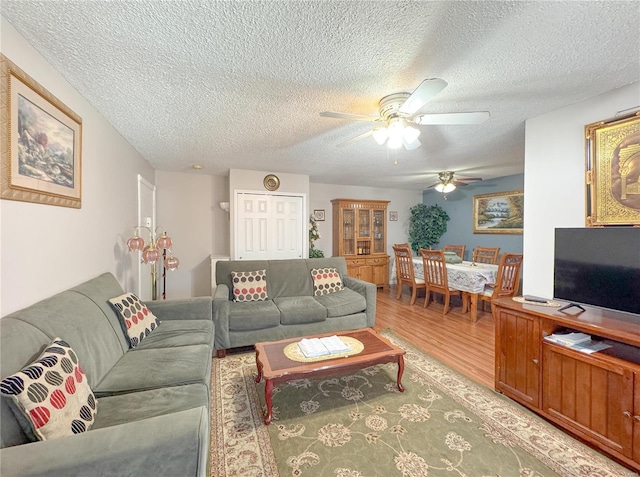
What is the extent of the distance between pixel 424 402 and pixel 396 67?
231 centimetres

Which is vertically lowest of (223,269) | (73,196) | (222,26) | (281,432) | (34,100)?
(281,432)

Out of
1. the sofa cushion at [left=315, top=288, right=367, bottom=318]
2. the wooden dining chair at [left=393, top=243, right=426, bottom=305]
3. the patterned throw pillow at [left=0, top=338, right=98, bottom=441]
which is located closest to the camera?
the patterned throw pillow at [left=0, top=338, right=98, bottom=441]

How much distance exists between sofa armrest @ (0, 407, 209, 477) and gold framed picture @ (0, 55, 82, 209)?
3.58 ft

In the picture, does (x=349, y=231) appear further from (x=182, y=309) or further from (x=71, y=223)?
(x=71, y=223)

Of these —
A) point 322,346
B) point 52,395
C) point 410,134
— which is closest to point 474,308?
point 322,346

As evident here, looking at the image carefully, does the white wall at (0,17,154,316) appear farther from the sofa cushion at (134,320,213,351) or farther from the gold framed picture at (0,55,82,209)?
the sofa cushion at (134,320,213,351)

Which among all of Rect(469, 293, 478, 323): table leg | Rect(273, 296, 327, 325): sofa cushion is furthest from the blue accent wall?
Rect(273, 296, 327, 325): sofa cushion

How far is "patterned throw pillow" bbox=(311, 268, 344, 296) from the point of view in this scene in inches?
143

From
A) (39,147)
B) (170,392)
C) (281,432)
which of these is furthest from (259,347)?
(39,147)

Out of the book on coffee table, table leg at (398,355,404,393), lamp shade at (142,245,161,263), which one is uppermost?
lamp shade at (142,245,161,263)

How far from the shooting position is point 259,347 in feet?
7.30

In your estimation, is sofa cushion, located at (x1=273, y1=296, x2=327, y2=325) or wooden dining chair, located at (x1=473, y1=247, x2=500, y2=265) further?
wooden dining chair, located at (x1=473, y1=247, x2=500, y2=265)

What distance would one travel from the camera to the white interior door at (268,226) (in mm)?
4434

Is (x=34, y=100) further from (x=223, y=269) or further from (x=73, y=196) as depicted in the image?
(x=223, y=269)
